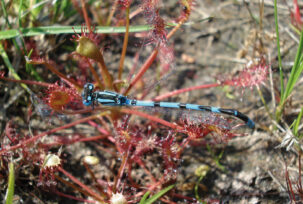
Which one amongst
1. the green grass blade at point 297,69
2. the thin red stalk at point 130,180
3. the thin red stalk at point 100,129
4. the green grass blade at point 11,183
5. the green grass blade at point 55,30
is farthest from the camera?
the thin red stalk at point 100,129

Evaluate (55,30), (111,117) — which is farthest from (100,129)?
(55,30)

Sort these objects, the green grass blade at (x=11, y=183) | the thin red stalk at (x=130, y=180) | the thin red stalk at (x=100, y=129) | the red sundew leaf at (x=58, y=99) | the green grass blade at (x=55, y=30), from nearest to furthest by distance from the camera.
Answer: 1. the green grass blade at (x=11, y=183)
2. the red sundew leaf at (x=58, y=99)
3. the thin red stalk at (x=130, y=180)
4. the green grass blade at (x=55, y=30)
5. the thin red stalk at (x=100, y=129)

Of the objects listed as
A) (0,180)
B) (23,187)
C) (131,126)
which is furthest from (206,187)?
(0,180)

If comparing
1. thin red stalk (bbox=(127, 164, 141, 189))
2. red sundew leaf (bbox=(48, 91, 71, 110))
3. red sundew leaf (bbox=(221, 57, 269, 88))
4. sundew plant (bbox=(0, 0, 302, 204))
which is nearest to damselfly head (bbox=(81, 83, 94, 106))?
sundew plant (bbox=(0, 0, 302, 204))

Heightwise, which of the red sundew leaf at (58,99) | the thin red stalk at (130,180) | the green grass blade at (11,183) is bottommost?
the thin red stalk at (130,180)

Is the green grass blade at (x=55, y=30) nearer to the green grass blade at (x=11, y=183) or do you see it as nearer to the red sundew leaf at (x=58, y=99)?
the red sundew leaf at (x=58, y=99)

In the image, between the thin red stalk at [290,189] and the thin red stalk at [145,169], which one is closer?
the thin red stalk at [290,189]

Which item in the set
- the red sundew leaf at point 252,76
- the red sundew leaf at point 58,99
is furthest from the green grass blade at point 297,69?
the red sundew leaf at point 58,99

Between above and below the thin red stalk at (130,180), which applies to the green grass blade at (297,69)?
above
